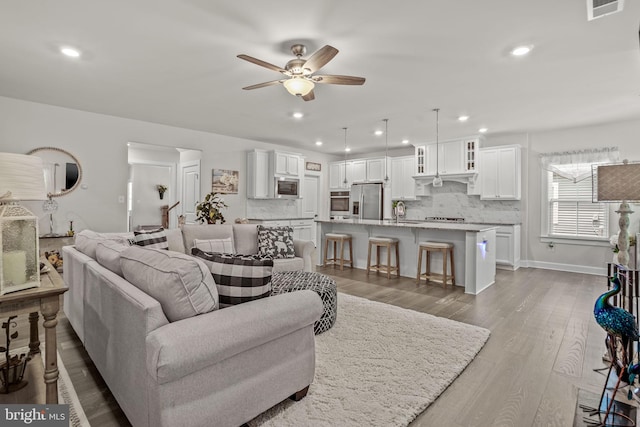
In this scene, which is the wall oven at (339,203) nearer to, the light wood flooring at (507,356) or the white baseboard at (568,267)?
the light wood flooring at (507,356)

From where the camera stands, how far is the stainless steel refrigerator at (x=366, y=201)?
7949 millimetres

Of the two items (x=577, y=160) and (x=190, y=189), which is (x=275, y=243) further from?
(x=577, y=160)

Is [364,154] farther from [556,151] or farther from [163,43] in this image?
[163,43]

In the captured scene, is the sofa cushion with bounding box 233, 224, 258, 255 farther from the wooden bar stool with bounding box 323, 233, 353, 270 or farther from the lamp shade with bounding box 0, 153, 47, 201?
the lamp shade with bounding box 0, 153, 47, 201

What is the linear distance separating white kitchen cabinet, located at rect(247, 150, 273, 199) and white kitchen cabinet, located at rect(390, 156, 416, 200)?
9.90 ft

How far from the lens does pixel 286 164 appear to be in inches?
288

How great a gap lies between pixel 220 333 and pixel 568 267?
673 centimetres

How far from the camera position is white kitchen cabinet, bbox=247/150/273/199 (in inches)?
273

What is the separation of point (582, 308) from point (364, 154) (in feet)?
20.2

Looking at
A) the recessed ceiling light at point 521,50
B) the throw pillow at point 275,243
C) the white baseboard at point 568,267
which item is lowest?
the white baseboard at point 568,267

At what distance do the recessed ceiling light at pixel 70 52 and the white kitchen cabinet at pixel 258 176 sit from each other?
3.95m

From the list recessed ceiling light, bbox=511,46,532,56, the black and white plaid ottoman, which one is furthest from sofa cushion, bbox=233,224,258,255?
recessed ceiling light, bbox=511,46,532,56

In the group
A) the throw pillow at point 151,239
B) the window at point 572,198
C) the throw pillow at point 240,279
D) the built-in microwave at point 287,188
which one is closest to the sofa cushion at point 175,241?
the throw pillow at point 151,239

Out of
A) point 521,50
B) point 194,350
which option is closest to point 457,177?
point 521,50
